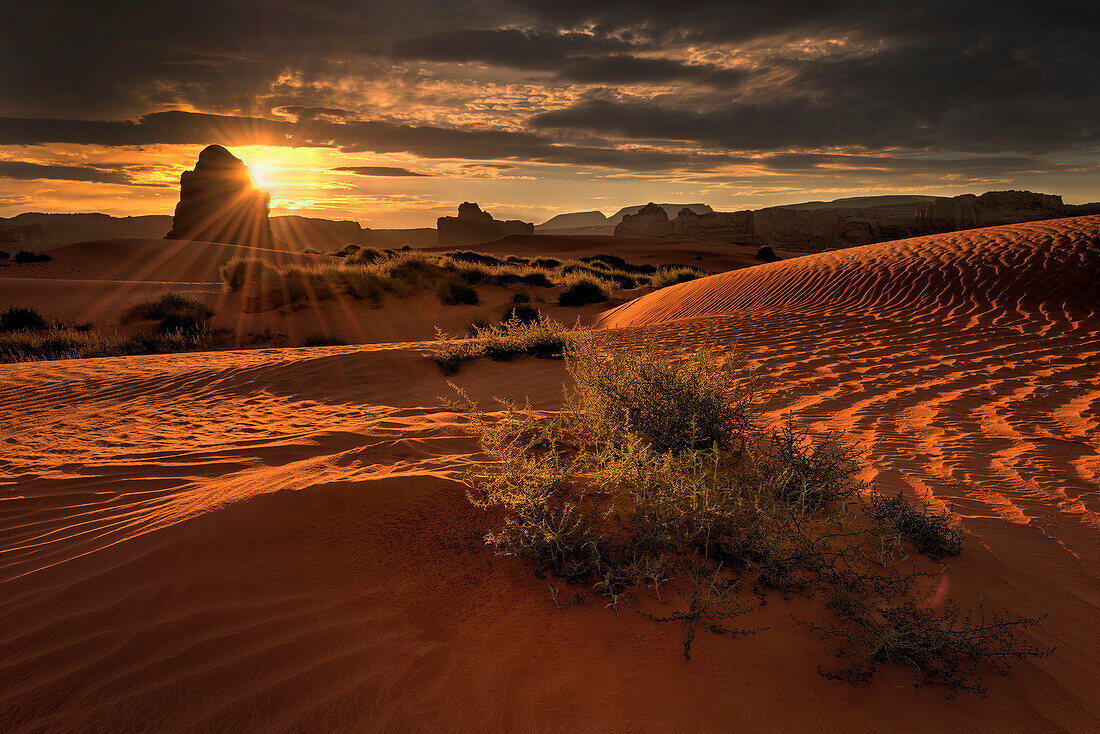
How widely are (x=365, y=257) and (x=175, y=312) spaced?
1017 cm

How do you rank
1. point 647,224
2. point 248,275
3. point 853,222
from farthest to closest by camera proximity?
point 647,224 → point 853,222 → point 248,275

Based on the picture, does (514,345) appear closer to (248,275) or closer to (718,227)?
(248,275)

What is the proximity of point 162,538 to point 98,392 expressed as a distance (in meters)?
5.04

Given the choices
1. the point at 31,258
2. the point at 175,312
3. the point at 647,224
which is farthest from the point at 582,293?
the point at 647,224

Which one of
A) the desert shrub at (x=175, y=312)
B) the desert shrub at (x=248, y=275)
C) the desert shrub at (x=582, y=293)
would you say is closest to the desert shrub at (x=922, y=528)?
the desert shrub at (x=175, y=312)

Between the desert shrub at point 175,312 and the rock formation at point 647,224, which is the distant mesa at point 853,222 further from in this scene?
the desert shrub at point 175,312

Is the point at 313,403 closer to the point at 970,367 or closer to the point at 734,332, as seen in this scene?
the point at 734,332

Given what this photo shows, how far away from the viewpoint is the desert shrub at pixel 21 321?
1316cm

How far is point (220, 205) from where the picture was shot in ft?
156

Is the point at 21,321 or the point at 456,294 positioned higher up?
the point at 456,294

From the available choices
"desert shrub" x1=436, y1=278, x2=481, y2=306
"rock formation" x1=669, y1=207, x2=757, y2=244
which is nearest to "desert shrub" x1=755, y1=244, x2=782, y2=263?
"rock formation" x1=669, y1=207, x2=757, y2=244

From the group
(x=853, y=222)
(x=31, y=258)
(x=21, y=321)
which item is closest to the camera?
(x=21, y=321)

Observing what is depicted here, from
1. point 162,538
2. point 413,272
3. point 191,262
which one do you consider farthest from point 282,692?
point 191,262

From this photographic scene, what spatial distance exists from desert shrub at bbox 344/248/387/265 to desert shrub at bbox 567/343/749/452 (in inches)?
729
